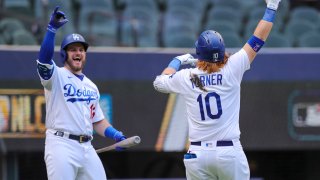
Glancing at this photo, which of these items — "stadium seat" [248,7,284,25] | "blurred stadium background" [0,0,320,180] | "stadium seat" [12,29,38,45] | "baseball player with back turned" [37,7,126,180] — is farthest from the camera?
"stadium seat" [248,7,284,25]

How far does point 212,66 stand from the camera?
5.76 meters

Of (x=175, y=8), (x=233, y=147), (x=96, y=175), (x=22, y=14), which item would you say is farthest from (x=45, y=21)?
(x=233, y=147)

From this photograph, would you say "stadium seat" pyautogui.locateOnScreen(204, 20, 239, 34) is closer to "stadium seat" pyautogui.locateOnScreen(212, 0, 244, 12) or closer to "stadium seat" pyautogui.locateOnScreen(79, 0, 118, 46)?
"stadium seat" pyautogui.locateOnScreen(212, 0, 244, 12)

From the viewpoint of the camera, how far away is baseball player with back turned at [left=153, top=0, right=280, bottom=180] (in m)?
5.68

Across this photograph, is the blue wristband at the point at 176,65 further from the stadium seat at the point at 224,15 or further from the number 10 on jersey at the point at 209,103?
the stadium seat at the point at 224,15

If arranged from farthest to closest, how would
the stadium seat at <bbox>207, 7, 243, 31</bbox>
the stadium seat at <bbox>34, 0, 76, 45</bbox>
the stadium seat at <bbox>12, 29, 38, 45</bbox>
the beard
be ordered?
the stadium seat at <bbox>207, 7, 243, 31</bbox> → the stadium seat at <bbox>34, 0, 76, 45</bbox> → the stadium seat at <bbox>12, 29, 38, 45</bbox> → the beard

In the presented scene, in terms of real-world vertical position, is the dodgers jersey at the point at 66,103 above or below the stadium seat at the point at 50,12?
below

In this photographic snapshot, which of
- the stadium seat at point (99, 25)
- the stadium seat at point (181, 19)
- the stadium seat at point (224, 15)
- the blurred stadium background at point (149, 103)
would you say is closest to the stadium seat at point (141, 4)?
the stadium seat at point (181, 19)

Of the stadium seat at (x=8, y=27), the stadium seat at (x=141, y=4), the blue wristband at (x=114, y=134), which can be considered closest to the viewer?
the blue wristband at (x=114, y=134)

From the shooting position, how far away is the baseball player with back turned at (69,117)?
6016 mm

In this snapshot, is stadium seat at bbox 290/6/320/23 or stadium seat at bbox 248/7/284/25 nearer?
stadium seat at bbox 248/7/284/25

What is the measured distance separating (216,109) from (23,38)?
487 cm

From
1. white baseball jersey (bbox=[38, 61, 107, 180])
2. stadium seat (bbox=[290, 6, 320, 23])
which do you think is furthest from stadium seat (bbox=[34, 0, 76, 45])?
white baseball jersey (bbox=[38, 61, 107, 180])

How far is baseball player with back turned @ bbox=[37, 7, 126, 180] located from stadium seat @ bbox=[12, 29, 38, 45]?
3.81 meters
